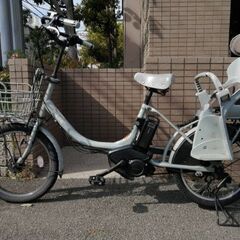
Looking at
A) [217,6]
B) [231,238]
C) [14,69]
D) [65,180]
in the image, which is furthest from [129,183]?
[217,6]

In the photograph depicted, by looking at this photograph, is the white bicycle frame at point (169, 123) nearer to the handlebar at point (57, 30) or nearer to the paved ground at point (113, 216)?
the handlebar at point (57, 30)

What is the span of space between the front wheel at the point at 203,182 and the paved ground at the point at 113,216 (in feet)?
0.39

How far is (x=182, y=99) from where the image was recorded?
3.87m

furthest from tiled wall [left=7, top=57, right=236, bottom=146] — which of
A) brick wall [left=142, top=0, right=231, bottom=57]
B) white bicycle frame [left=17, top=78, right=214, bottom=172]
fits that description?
white bicycle frame [left=17, top=78, right=214, bottom=172]

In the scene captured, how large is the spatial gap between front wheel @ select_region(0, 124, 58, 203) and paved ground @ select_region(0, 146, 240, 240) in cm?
12

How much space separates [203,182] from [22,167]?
5.68ft

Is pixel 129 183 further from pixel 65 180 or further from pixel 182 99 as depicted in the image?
pixel 182 99

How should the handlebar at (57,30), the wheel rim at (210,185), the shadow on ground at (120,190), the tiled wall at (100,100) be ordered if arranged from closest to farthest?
1. the handlebar at (57,30)
2. the wheel rim at (210,185)
3. the shadow on ground at (120,190)
4. the tiled wall at (100,100)

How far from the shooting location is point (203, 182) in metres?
3.41

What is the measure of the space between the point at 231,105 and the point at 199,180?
79cm

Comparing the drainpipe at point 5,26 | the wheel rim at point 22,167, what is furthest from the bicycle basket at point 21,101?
the drainpipe at point 5,26

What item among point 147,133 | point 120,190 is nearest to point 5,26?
point 120,190

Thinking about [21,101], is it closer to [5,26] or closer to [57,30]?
[57,30]

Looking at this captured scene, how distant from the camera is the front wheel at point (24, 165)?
3.43 meters
